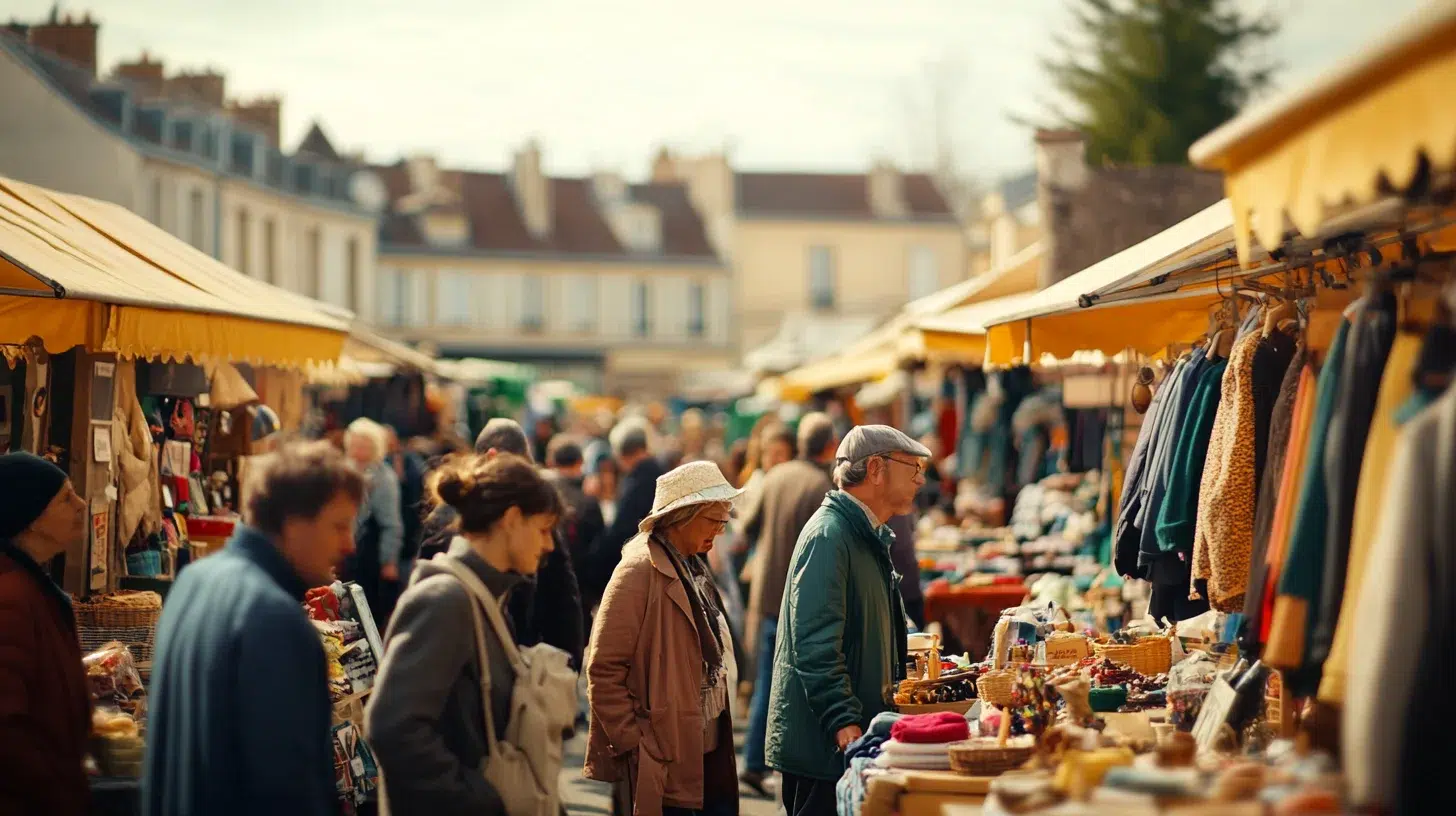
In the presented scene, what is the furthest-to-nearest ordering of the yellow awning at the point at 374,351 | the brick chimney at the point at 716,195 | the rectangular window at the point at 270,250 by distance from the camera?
the brick chimney at the point at 716,195 < the rectangular window at the point at 270,250 < the yellow awning at the point at 374,351

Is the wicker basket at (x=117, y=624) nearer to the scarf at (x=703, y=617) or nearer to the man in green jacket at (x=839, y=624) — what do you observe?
the scarf at (x=703, y=617)

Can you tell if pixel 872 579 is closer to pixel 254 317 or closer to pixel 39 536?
pixel 39 536

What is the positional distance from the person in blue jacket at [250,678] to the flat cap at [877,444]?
2.48 meters

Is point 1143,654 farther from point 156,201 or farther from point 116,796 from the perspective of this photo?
point 156,201

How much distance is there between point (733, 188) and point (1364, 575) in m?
56.1

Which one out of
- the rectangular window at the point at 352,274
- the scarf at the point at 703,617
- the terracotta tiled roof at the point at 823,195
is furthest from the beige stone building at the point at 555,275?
the scarf at the point at 703,617

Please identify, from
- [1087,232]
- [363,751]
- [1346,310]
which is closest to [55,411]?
[363,751]

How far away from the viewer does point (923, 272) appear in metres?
59.1

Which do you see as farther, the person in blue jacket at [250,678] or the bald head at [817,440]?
the bald head at [817,440]

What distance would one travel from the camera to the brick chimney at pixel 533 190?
5684 centimetres

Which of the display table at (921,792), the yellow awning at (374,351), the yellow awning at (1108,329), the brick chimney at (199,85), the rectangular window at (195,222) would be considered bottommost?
the display table at (921,792)

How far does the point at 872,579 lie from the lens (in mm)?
5777

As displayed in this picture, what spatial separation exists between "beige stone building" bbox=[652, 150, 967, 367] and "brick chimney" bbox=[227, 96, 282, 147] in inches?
915

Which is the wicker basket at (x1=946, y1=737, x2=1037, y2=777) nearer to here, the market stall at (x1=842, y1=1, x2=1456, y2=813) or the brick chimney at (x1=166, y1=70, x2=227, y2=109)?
the market stall at (x1=842, y1=1, x2=1456, y2=813)
